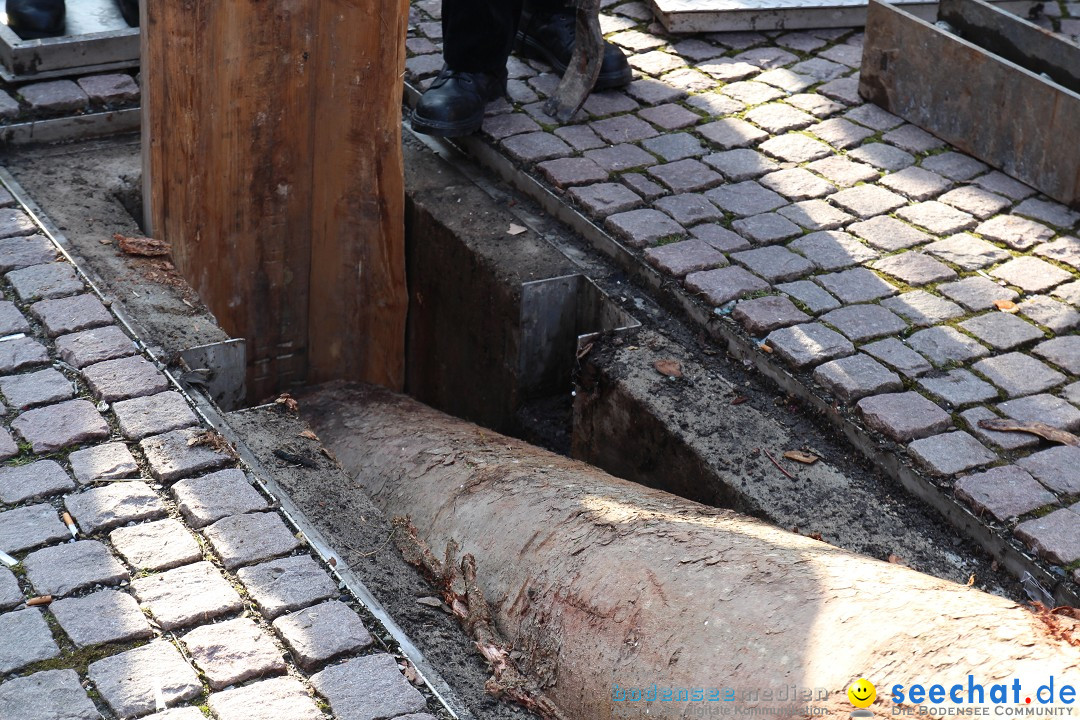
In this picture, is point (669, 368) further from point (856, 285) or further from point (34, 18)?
point (34, 18)

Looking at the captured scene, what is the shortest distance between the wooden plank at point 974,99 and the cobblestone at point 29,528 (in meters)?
3.74

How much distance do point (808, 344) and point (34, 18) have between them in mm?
3581

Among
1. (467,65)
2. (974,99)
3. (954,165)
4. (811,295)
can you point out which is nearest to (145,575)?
(811,295)

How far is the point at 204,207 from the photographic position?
4.18m

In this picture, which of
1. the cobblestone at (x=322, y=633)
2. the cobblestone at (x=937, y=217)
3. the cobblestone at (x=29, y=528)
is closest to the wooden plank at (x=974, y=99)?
the cobblestone at (x=937, y=217)

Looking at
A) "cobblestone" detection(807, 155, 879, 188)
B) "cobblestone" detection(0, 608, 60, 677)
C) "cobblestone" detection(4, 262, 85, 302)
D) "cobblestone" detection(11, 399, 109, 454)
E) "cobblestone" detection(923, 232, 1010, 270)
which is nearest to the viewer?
"cobblestone" detection(0, 608, 60, 677)

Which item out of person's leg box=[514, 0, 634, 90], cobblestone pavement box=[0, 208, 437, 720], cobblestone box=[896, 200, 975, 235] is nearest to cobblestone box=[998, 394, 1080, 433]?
cobblestone box=[896, 200, 975, 235]

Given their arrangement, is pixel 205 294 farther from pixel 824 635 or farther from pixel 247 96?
pixel 824 635

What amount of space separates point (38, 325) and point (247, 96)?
1.03m

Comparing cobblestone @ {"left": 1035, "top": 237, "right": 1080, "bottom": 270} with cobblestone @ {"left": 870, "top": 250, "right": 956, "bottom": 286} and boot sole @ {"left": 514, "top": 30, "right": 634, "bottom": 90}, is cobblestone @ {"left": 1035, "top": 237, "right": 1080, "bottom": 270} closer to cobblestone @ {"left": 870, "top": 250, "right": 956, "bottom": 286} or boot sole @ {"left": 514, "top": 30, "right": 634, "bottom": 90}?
cobblestone @ {"left": 870, "top": 250, "right": 956, "bottom": 286}

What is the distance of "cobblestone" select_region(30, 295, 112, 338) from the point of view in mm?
3635

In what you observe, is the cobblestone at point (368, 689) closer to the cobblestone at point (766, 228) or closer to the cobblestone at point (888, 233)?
the cobblestone at point (766, 228)

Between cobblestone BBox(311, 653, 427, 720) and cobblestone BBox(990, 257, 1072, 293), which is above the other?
cobblestone BBox(990, 257, 1072, 293)

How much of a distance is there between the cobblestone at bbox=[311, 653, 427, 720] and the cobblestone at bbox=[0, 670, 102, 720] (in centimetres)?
45
